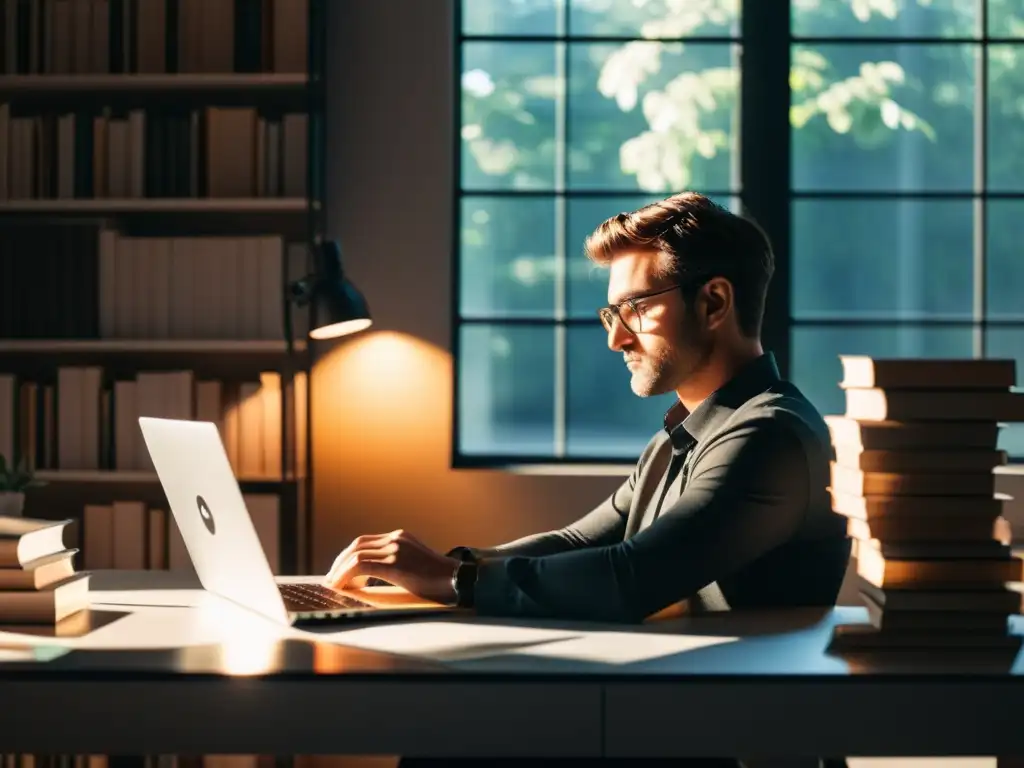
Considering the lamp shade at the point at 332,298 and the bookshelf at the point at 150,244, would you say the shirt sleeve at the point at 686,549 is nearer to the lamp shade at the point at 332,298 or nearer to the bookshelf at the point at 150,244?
the lamp shade at the point at 332,298

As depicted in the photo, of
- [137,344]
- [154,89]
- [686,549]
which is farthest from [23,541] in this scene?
[154,89]

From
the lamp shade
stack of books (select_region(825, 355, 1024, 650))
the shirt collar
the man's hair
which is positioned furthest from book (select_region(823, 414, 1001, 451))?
the lamp shade

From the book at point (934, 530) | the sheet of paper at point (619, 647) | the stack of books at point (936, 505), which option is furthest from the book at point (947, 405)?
the sheet of paper at point (619, 647)

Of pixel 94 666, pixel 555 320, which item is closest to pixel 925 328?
pixel 555 320

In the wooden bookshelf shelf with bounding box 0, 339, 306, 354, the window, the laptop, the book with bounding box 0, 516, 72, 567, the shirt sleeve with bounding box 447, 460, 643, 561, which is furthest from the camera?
the window

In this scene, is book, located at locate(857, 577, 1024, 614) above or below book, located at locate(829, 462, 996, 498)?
below

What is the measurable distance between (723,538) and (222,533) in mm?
679

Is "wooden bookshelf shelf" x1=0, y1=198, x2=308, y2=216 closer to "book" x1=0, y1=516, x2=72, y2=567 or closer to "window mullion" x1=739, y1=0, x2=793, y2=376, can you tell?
"window mullion" x1=739, y1=0, x2=793, y2=376

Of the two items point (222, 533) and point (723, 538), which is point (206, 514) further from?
point (723, 538)

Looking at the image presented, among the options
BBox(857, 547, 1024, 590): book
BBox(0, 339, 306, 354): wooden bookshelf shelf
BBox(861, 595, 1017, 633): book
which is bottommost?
BBox(861, 595, 1017, 633): book

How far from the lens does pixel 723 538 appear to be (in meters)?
1.63

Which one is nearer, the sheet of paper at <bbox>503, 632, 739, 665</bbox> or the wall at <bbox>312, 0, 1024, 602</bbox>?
the sheet of paper at <bbox>503, 632, 739, 665</bbox>

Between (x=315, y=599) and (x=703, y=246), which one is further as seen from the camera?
(x=703, y=246)

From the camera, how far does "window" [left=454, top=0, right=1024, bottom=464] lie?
396 cm
